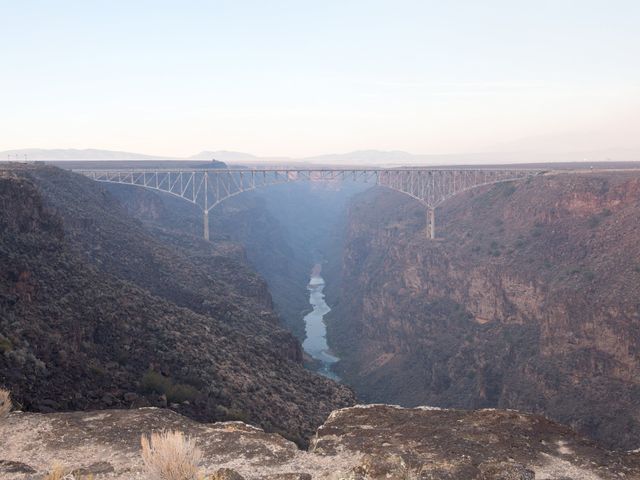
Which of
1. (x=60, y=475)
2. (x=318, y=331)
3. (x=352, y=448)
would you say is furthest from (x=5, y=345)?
(x=318, y=331)

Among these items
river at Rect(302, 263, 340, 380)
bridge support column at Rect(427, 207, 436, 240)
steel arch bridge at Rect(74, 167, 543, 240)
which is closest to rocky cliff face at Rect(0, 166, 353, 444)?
river at Rect(302, 263, 340, 380)

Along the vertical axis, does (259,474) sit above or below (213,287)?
above

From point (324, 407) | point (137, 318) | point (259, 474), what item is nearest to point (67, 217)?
point (137, 318)

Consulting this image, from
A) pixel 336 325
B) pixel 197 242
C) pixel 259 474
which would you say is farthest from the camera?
pixel 336 325

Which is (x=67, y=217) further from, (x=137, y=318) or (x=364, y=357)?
(x=364, y=357)

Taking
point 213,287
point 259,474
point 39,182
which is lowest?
point 213,287

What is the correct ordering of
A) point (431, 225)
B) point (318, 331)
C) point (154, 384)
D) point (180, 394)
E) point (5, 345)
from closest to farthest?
point (5, 345) < point (154, 384) < point (180, 394) < point (431, 225) < point (318, 331)

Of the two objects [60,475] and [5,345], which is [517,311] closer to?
[5,345]

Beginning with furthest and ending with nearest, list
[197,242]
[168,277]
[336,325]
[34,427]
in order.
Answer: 1. [336,325]
2. [197,242]
3. [168,277]
4. [34,427]
